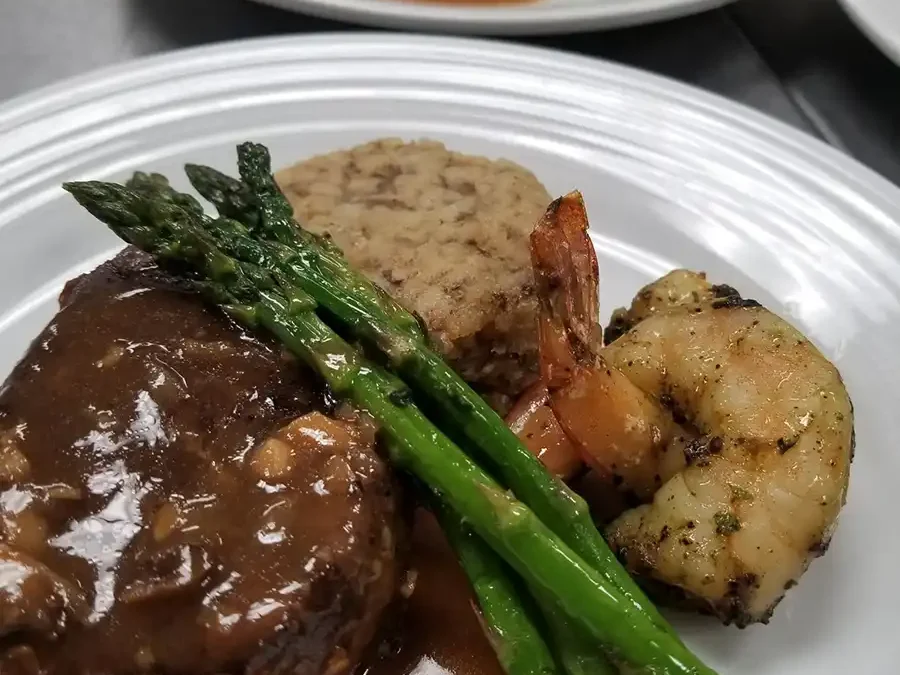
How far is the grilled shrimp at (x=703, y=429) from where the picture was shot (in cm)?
242

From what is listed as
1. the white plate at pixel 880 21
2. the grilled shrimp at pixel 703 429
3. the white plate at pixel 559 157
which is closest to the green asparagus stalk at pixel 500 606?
the grilled shrimp at pixel 703 429

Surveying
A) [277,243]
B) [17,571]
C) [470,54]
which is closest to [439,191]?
[277,243]

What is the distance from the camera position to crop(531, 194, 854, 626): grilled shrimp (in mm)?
2424

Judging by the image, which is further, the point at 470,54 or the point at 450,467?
the point at 470,54

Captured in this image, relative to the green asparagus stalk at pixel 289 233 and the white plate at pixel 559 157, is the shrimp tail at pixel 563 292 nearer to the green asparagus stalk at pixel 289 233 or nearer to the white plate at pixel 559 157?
the green asparagus stalk at pixel 289 233

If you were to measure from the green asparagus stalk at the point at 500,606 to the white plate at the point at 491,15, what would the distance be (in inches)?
105

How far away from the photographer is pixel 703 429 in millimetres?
2635

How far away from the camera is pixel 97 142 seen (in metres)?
4.00

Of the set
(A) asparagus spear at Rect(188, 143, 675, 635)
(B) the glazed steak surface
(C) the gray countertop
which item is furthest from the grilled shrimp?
(C) the gray countertop

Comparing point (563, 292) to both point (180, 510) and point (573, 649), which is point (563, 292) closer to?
point (573, 649)

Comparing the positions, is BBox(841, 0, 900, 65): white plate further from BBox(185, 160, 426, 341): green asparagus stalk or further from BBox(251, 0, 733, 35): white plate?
BBox(185, 160, 426, 341): green asparagus stalk

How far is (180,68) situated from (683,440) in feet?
9.56

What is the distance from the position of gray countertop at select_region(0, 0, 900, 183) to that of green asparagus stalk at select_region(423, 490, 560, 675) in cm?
322

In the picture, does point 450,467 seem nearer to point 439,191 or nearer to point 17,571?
point 17,571
